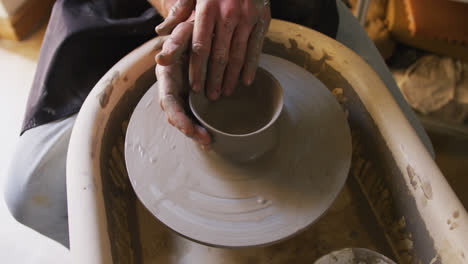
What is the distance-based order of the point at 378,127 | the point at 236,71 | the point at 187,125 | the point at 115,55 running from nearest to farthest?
the point at 187,125, the point at 236,71, the point at 378,127, the point at 115,55

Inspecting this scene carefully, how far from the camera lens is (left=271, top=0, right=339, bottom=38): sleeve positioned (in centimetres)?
130

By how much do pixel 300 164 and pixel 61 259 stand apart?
117 cm

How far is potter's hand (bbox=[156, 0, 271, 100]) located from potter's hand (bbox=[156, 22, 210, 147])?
34mm

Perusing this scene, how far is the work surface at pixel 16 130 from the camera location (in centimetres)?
163

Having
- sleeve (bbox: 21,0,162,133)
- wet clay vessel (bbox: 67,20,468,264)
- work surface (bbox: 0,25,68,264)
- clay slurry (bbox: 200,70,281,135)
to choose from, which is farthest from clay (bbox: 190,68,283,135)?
work surface (bbox: 0,25,68,264)

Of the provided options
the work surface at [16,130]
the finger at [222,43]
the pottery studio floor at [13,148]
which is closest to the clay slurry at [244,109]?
the finger at [222,43]

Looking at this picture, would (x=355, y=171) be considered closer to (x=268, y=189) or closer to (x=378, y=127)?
(x=378, y=127)

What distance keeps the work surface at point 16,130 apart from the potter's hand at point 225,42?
3.22ft

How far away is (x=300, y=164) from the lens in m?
0.96

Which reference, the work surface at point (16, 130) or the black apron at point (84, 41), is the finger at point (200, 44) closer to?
the black apron at point (84, 41)

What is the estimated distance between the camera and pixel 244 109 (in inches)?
42.8

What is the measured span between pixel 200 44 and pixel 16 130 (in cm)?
154

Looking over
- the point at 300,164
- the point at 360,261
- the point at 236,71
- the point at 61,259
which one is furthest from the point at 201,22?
the point at 61,259

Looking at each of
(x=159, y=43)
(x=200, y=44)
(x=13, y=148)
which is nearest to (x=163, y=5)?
(x=159, y=43)
